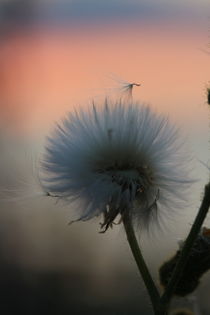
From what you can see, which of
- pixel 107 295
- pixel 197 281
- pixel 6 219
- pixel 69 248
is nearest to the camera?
pixel 197 281

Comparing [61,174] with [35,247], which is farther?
[35,247]

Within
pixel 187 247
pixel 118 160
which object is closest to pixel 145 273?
pixel 187 247

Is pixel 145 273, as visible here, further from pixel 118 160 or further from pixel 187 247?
pixel 118 160

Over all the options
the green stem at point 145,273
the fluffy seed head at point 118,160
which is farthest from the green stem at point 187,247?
the fluffy seed head at point 118,160

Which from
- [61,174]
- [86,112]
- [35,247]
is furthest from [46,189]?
[35,247]

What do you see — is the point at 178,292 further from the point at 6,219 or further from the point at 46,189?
the point at 6,219

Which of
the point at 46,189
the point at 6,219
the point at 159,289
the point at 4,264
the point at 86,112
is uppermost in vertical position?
the point at 86,112
